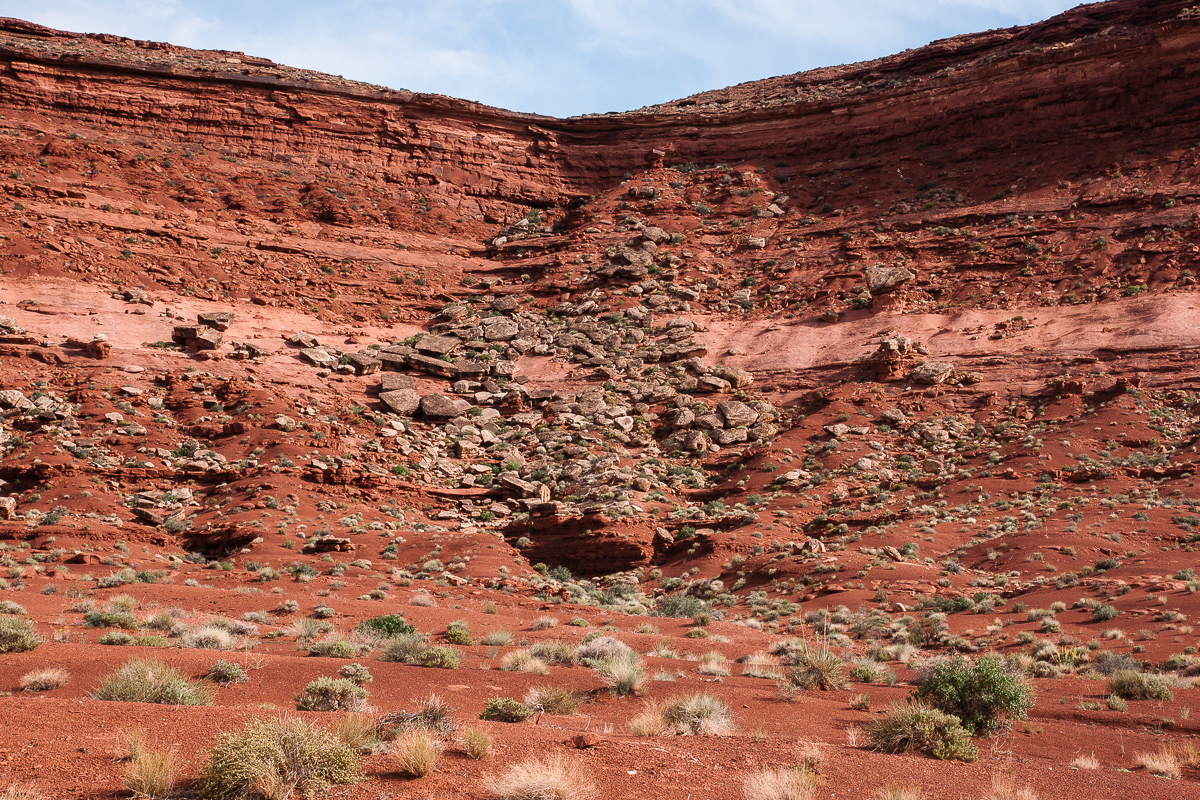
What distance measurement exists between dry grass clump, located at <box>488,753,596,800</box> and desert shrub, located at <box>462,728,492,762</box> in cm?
44

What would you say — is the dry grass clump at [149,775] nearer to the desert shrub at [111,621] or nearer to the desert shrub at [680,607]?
the desert shrub at [111,621]

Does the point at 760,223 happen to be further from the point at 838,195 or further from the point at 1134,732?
the point at 1134,732

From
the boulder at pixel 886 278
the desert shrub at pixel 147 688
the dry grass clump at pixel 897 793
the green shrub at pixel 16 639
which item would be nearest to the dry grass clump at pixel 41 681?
the desert shrub at pixel 147 688

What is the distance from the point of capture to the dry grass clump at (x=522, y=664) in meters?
10.8

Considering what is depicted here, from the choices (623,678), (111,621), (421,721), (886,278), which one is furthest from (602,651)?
(886,278)

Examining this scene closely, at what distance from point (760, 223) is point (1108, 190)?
14941 mm

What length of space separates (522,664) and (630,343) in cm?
2367

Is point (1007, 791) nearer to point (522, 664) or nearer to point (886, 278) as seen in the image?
point (522, 664)

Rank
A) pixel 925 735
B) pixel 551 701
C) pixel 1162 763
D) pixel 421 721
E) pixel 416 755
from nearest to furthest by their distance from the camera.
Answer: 1. pixel 416 755
2. pixel 1162 763
3. pixel 421 721
4. pixel 925 735
5. pixel 551 701

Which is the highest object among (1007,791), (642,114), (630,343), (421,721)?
(642,114)

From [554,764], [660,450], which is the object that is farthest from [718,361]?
[554,764]

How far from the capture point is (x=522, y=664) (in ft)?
36.2

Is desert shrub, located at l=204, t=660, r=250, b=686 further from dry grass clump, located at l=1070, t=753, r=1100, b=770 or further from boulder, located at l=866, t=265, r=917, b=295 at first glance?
boulder, located at l=866, t=265, r=917, b=295

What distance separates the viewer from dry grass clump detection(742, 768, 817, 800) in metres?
5.84
